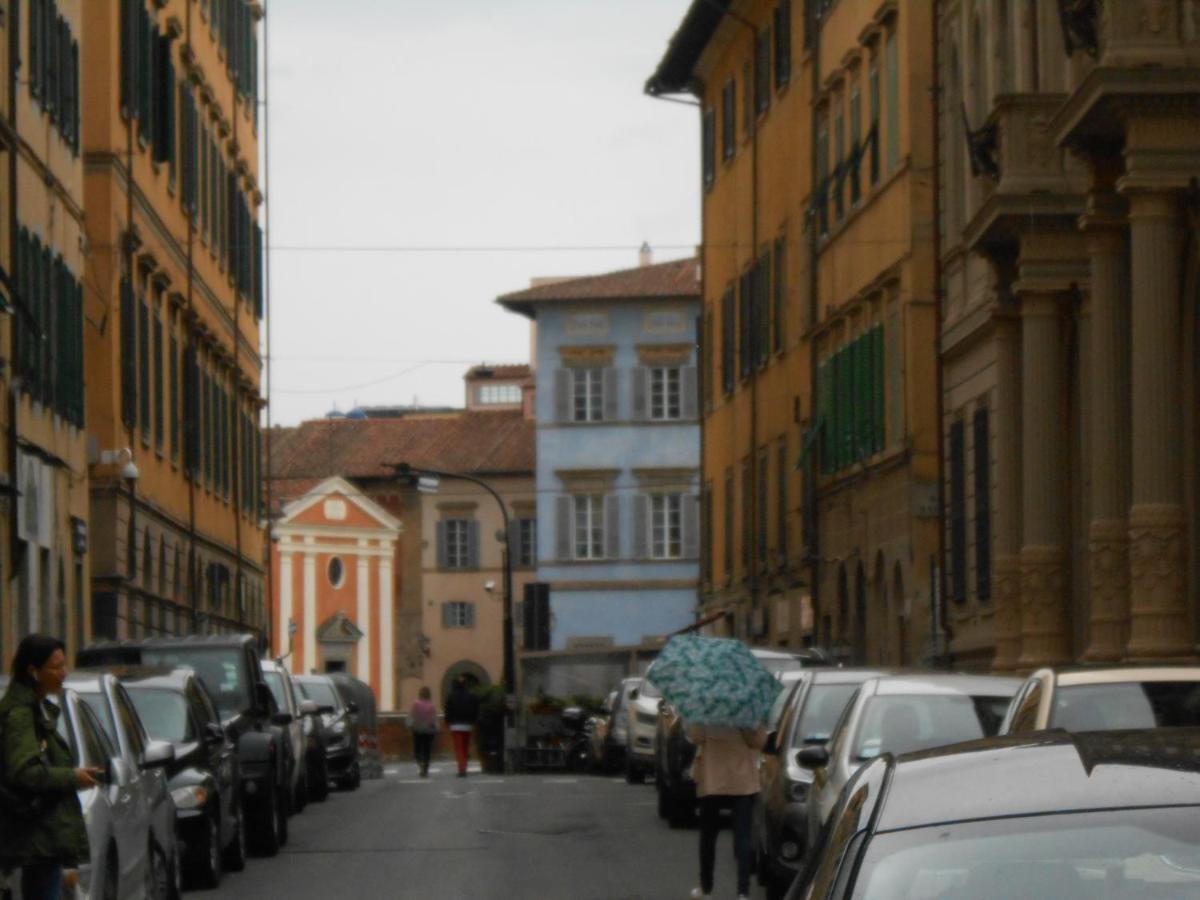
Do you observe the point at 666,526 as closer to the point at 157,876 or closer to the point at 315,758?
the point at 315,758

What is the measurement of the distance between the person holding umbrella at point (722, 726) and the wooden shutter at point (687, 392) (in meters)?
74.2

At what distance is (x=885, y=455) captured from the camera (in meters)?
40.3

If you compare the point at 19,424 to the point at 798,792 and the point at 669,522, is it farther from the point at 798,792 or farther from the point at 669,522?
the point at 669,522

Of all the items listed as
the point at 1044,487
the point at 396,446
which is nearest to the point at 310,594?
the point at 396,446

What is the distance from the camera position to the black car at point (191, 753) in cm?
1938

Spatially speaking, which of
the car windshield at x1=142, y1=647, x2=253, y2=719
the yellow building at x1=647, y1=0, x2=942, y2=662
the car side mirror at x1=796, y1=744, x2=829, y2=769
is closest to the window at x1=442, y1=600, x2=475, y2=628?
the yellow building at x1=647, y1=0, x2=942, y2=662

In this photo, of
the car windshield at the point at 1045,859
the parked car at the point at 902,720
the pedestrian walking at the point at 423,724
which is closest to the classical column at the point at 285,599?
the pedestrian walking at the point at 423,724

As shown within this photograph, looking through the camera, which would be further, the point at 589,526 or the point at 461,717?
the point at 589,526

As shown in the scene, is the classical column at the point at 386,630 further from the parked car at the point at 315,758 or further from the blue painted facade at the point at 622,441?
the parked car at the point at 315,758

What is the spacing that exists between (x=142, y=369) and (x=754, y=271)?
12.4 meters

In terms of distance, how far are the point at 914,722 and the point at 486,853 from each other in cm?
773

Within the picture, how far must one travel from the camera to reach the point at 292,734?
30.3m

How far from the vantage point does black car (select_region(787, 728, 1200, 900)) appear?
5492 mm

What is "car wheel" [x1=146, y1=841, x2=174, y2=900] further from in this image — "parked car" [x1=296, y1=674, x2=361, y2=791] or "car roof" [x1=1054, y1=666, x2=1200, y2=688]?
"parked car" [x1=296, y1=674, x2=361, y2=791]
